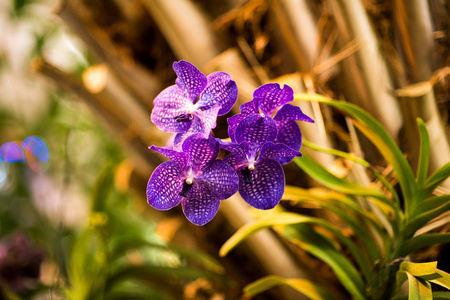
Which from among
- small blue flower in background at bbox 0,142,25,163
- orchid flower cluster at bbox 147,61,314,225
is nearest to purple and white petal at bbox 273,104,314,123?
orchid flower cluster at bbox 147,61,314,225

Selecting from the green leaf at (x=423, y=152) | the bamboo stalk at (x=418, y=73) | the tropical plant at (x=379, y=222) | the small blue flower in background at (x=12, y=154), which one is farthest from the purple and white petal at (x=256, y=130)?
the small blue flower in background at (x=12, y=154)

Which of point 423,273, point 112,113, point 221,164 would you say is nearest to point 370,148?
point 423,273

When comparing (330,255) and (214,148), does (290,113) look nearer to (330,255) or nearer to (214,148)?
(214,148)

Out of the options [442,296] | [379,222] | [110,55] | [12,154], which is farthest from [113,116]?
[12,154]

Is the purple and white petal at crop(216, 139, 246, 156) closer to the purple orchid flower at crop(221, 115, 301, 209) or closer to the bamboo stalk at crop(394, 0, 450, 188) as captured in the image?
the purple orchid flower at crop(221, 115, 301, 209)

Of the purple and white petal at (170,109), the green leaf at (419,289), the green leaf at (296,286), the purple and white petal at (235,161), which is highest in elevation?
the purple and white petal at (170,109)

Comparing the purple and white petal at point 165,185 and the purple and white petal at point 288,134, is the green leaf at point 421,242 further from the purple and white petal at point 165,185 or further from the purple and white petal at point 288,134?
the purple and white petal at point 165,185
